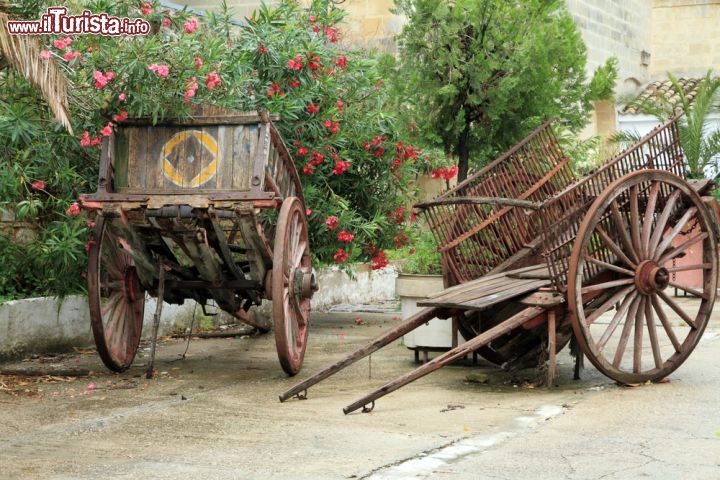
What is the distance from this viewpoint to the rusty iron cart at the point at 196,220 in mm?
7465

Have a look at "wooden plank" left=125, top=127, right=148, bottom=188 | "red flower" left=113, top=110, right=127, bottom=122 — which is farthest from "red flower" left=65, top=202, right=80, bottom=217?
Answer: "red flower" left=113, top=110, right=127, bottom=122

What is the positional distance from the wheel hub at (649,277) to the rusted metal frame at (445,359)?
813 mm

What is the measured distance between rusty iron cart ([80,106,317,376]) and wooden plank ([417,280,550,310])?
1059 millimetres

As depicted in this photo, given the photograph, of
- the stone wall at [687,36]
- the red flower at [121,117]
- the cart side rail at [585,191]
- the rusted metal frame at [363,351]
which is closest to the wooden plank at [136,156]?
the red flower at [121,117]

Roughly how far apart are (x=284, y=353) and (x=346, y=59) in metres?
3.02

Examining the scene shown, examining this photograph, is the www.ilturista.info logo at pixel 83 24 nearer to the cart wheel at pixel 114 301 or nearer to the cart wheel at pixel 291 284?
the cart wheel at pixel 114 301

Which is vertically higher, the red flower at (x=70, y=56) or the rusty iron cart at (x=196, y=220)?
the red flower at (x=70, y=56)

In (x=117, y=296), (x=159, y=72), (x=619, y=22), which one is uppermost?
(x=619, y=22)

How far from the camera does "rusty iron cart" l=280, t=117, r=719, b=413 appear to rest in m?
7.10

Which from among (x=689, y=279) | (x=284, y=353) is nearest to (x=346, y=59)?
(x=284, y=353)

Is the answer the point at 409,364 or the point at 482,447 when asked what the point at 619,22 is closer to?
the point at 409,364

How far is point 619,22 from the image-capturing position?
881 inches

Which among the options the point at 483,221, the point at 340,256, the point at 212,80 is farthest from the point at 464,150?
the point at 212,80

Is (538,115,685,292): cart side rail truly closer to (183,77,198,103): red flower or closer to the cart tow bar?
(183,77,198,103): red flower
